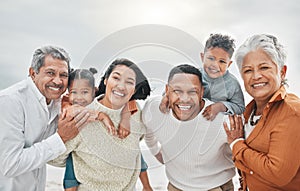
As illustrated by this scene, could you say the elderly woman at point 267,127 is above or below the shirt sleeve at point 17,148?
above

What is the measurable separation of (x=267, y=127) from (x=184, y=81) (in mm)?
409

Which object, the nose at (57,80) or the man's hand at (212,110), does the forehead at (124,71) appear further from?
the man's hand at (212,110)

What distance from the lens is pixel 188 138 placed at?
1.85 metres

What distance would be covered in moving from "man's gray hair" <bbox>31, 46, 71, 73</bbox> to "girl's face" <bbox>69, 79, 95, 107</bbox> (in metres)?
0.15

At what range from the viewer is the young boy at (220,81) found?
6.02ft

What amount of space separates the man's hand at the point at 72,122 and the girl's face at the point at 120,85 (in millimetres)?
129

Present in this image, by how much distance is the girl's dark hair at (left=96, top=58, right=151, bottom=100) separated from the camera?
1.77 meters

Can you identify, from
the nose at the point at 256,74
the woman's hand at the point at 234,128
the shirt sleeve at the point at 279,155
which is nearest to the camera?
the shirt sleeve at the point at 279,155

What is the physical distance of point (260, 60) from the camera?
1716mm

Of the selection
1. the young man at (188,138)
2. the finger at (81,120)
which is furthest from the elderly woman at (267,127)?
the finger at (81,120)

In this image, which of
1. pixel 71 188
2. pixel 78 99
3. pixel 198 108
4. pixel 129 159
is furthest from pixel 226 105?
pixel 71 188

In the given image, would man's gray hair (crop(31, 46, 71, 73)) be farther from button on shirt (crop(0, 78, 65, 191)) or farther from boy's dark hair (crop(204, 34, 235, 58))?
boy's dark hair (crop(204, 34, 235, 58))

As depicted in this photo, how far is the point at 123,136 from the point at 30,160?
43 centimetres

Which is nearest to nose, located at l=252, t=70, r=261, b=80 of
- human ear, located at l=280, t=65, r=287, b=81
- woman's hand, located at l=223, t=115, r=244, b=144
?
human ear, located at l=280, t=65, r=287, b=81
